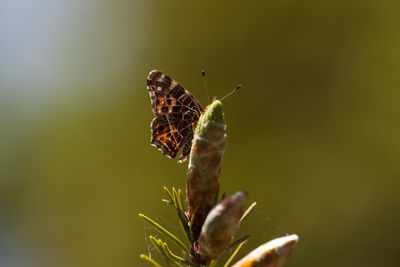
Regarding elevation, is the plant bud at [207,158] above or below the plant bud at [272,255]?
above

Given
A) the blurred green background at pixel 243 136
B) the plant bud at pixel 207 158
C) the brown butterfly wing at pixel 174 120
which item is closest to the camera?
the plant bud at pixel 207 158

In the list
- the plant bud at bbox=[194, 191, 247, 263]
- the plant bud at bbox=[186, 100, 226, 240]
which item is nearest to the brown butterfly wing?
the plant bud at bbox=[186, 100, 226, 240]

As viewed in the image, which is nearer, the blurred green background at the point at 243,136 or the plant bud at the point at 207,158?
the plant bud at the point at 207,158

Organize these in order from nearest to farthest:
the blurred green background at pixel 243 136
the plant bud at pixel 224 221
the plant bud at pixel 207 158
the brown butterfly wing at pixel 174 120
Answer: the plant bud at pixel 224 221, the plant bud at pixel 207 158, the brown butterfly wing at pixel 174 120, the blurred green background at pixel 243 136

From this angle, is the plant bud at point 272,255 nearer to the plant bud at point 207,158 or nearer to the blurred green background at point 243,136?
the plant bud at point 207,158

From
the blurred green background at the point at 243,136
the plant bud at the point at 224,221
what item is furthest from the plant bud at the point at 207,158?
the blurred green background at the point at 243,136

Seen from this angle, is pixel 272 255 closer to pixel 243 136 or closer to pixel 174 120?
pixel 174 120

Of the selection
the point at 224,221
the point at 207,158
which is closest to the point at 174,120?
the point at 207,158

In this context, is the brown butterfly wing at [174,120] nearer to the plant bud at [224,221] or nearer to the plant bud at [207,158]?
the plant bud at [207,158]

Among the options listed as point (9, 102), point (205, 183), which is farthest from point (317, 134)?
point (9, 102)
